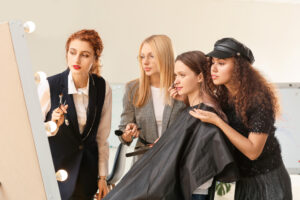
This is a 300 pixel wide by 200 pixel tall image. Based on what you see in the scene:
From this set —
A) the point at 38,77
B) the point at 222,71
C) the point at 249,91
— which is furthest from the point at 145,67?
the point at 38,77

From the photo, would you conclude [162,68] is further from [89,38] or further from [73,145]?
[73,145]

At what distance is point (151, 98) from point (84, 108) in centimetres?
35

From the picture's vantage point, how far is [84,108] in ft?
5.40

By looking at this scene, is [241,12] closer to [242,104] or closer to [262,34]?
[262,34]

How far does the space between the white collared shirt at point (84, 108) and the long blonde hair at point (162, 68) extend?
18 cm

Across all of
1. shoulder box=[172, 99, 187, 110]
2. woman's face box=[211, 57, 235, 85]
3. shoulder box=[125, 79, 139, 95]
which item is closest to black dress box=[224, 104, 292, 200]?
woman's face box=[211, 57, 235, 85]

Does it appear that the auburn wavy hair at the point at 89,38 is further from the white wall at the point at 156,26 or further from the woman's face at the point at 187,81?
the white wall at the point at 156,26

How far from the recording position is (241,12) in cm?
374

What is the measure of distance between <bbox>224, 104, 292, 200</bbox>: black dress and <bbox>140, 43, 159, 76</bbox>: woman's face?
0.54m

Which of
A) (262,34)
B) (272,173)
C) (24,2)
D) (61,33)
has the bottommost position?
(272,173)

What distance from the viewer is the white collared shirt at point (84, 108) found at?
1.58 meters

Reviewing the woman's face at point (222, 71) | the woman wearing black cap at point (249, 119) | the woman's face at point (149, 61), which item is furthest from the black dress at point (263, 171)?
the woman's face at point (149, 61)

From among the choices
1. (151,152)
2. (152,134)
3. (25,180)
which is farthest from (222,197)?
(25,180)

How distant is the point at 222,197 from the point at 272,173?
1.46 metres
